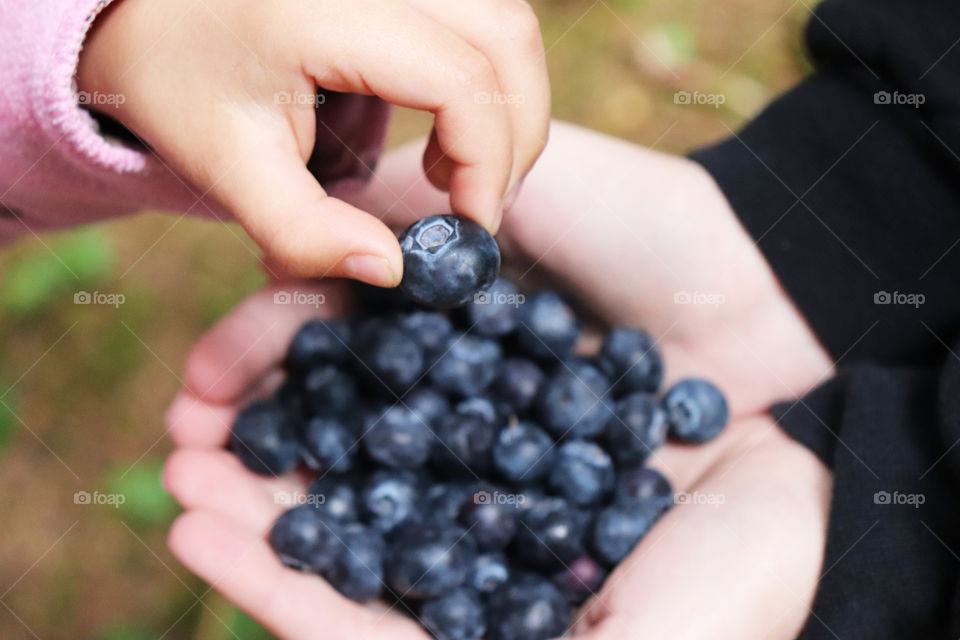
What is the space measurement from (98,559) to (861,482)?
1.62m

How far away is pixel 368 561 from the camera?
1319 mm

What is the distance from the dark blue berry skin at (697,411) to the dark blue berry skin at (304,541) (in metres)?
0.63

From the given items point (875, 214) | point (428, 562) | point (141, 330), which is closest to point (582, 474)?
point (428, 562)

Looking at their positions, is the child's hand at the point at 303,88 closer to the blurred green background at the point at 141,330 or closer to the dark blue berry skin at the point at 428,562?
the dark blue berry skin at the point at 428,562

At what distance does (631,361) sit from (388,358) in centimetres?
45

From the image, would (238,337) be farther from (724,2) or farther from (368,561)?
(724,2)

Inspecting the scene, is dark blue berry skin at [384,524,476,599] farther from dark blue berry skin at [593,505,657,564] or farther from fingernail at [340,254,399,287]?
fingernail at [340,254,399,287]

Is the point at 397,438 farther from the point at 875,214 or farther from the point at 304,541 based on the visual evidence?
the point at 875,214

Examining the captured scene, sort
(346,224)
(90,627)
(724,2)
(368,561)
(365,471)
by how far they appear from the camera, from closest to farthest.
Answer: (346,224), (368,561), (365,471), (90,627), (724,2)

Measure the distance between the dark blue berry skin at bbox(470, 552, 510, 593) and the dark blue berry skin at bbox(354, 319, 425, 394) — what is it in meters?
0.33

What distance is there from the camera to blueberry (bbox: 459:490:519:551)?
137cm

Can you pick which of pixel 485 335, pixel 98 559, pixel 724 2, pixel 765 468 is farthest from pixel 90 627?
pixel 724 2

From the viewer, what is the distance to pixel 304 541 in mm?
1285

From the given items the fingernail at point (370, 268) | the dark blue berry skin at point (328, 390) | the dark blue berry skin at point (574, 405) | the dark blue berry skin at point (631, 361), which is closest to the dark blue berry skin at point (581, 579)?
the dark blue berry skin at point (574, 405)
